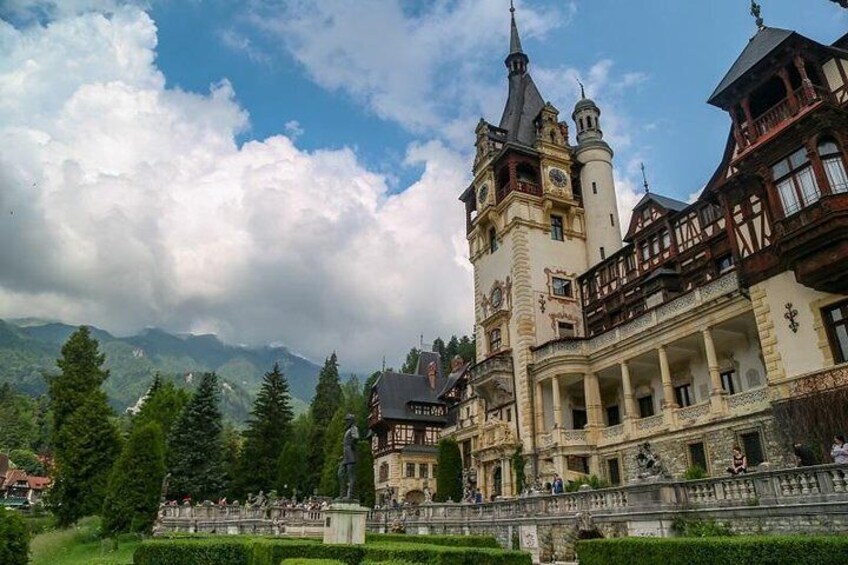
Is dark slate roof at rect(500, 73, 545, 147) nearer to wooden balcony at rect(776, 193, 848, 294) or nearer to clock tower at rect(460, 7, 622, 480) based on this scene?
clock tower at rect(460, 7, 622, 480)

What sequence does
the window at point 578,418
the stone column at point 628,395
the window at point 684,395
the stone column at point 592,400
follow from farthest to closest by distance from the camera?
1. the window at point 578,418
2. the stone column at point 592,400
3. the stone column at point 628,395
4. the window at point 684,395

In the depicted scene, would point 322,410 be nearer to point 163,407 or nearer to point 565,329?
point 163,407

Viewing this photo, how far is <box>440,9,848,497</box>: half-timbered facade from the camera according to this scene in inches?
812

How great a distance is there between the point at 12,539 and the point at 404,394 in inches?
1859


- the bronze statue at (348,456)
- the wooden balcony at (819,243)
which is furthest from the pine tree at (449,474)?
the wooden balcony at (819,243)

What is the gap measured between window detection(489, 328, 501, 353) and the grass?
2503 cm

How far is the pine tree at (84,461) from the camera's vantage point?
42.4 m

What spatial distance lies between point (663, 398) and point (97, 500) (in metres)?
40.9

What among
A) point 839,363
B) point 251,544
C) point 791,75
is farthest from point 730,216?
point 251,544

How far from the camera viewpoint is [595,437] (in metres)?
32.6

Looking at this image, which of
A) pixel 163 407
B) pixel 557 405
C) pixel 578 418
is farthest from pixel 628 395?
pixel 163 407

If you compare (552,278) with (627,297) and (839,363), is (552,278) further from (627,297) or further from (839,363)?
(839,363)

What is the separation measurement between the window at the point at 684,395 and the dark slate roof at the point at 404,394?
34.5 meters

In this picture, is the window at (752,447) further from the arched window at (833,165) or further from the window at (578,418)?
the window at (578,418)
